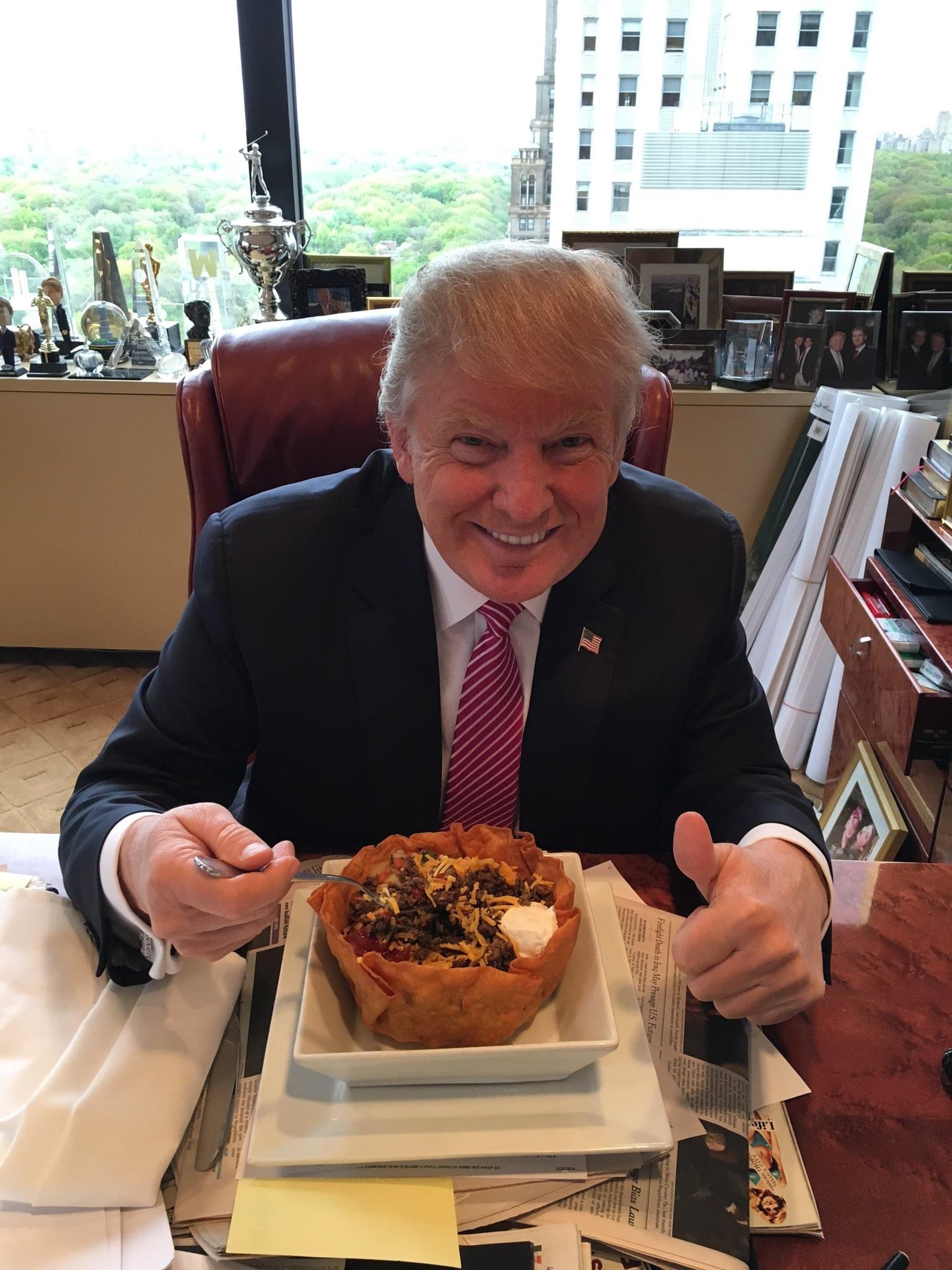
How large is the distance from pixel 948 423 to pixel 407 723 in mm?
1708

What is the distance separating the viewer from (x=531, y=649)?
1150 millimetres

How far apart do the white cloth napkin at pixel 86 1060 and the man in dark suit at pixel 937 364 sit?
2518mm

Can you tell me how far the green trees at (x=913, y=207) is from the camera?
2779 mm

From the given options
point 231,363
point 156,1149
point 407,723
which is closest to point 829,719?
point 407,723

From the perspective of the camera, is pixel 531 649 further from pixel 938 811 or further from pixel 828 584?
pixel 828 584

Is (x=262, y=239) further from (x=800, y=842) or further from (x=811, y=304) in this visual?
(x=800, y=842)

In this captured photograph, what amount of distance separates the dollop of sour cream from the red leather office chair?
0.70 m

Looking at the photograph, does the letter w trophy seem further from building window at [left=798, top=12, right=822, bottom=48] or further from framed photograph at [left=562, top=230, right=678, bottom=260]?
building window at [left=798, top=12, right=822, bottom=48]

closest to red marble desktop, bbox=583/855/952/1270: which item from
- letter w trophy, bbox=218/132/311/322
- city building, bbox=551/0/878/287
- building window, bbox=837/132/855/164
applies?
letter w trophy, bbox=218/132/311/322

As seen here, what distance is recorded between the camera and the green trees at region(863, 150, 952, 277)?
2.78 meters

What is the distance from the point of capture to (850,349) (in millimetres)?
2639

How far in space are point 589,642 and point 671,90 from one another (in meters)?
2.35

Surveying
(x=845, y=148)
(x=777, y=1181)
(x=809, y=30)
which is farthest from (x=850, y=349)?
(x=777, y=1181)

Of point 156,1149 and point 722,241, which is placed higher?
point 722,241
